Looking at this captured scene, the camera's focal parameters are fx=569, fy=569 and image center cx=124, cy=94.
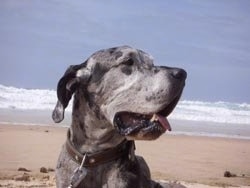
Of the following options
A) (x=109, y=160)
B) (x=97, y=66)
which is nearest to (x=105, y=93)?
(x=97, y=66)

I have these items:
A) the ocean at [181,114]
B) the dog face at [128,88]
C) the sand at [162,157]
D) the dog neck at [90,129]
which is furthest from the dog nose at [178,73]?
the ocean at [181,114]

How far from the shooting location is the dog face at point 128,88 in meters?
4.43

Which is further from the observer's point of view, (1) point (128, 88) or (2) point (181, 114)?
(2) point (181, 114)

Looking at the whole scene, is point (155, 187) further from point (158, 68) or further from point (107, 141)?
point (158, 68)

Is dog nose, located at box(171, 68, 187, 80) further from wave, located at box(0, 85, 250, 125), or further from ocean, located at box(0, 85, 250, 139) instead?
wave, located at box(0, 85, 250, 125)

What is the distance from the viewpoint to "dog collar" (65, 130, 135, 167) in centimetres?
466

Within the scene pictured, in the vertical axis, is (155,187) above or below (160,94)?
below

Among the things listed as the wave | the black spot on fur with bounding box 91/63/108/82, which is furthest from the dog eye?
the wave

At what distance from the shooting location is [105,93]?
470 cm

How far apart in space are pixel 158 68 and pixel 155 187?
1.31 meters

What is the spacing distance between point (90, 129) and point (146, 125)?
503mm

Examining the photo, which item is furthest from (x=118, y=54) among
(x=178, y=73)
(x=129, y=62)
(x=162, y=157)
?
(x=162, y=157)

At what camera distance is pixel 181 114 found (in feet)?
93.5

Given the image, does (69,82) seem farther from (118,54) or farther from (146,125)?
(146,125)
